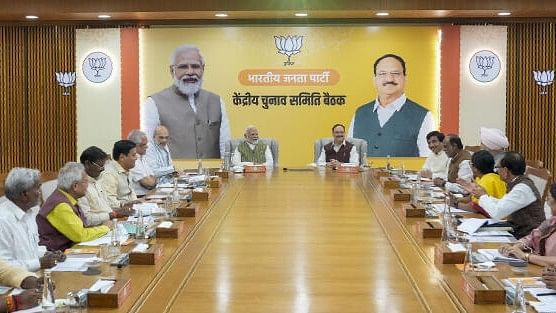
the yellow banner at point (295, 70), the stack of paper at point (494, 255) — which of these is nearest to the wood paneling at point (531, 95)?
the yellow banner at point (295, 70)

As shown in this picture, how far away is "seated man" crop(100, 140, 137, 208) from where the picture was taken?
6.09 m

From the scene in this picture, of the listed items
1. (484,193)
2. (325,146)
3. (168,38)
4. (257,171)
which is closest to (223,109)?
(168,38)

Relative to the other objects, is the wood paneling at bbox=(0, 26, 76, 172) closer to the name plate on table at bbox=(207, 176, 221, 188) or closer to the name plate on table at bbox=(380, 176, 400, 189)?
the name plate on table at bbox=(207, 176, 221, 188)

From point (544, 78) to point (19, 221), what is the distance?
321 inches

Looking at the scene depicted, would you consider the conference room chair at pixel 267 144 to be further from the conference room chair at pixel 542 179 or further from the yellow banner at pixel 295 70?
the conference room chair at pixel 542 179

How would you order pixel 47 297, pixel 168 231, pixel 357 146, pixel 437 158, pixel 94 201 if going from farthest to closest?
pixel 357 146
pixel 437 158
pixel 94 201
pixel 168 231
pixel 47 297

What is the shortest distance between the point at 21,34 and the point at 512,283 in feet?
29.0

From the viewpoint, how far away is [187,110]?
1025 cm

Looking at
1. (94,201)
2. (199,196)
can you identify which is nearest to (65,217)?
(94,201)

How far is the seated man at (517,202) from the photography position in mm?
4988

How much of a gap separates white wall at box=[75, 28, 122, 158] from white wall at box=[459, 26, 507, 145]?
466cm

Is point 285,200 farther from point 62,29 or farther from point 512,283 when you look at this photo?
point 62,29

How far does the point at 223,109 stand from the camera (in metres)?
10.3

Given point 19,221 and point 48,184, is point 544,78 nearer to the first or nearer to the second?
point 48,184
